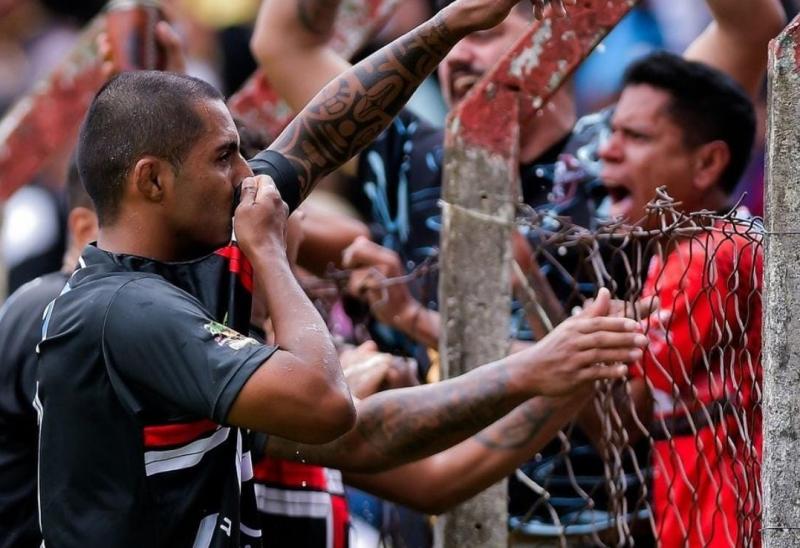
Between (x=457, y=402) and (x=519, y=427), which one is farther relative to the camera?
(x=519, y=427)

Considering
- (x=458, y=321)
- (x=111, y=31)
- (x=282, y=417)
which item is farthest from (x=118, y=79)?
(x=111, y=31)

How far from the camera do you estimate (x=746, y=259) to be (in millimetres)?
3783

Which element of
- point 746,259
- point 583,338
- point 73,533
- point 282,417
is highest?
point 746,259

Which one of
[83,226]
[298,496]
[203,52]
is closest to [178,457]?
[298,496]

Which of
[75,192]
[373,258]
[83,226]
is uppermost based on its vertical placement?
[75,192]

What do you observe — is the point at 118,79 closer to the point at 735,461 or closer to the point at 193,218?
the point at 193,218

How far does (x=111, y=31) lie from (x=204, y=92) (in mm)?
3028

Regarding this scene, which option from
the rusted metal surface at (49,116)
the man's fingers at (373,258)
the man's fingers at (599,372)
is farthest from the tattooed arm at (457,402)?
the rusted metal surface at (49,116)

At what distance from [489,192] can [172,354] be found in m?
1.54

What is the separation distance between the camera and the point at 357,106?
3.51 m

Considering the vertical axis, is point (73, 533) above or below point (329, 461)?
below

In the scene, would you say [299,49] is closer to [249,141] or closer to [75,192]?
[75,192]

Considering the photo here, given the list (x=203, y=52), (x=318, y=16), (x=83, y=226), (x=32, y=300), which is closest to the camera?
(x=32, y=300)

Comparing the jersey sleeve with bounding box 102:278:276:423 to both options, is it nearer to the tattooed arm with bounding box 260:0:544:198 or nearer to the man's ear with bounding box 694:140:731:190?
the tattooed arm with bounding box 260:0:544:198
